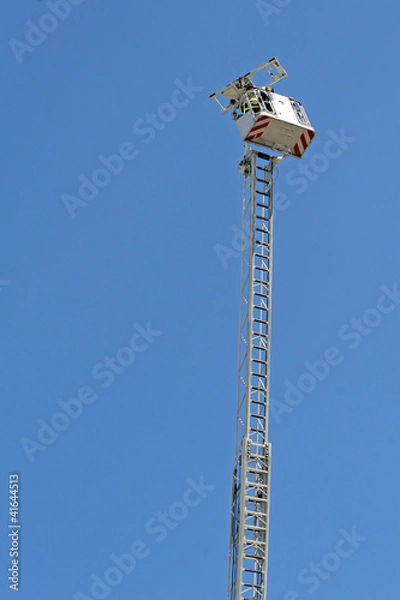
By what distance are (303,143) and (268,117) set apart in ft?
7.61

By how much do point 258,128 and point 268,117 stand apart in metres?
0.73

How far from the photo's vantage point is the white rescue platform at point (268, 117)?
69.9 m

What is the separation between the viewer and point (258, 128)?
69.8 meters

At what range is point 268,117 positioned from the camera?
69.5 meters

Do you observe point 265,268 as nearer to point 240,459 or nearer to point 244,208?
point 244,208

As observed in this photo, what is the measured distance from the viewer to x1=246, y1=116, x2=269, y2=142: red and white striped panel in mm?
69500

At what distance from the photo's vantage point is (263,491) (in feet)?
217

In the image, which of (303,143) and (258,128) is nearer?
(258,128)

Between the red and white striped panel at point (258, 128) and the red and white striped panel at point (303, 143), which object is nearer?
the red and white striped panel at point (258, 128)

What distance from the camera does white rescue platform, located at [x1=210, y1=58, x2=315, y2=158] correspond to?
229 feet

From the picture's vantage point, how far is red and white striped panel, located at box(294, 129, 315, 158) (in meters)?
70.4

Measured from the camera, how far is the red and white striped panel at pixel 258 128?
228 feet

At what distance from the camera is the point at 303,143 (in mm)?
70625

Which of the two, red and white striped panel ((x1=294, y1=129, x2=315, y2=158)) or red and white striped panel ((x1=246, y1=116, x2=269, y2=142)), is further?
red and white striped panel ((x1=294, y1=129, x2=315, y2=158))
